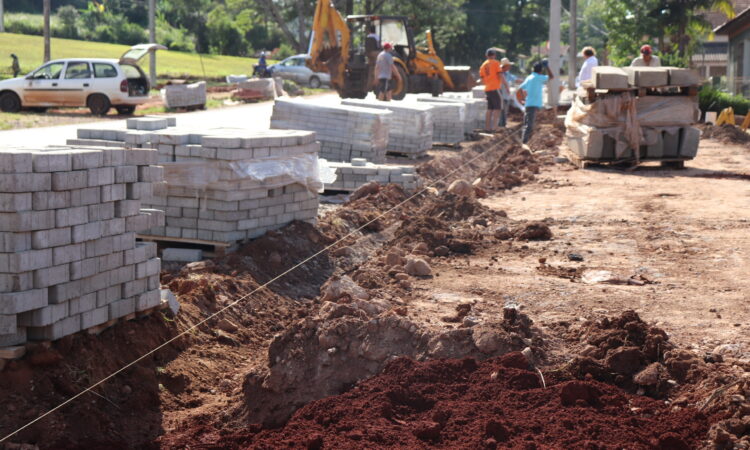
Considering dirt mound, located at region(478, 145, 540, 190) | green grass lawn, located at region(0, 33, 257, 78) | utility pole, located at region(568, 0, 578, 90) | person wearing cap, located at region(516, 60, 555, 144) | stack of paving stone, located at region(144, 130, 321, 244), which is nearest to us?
stack of paving stone, located at region(144, 130, 321, 244)

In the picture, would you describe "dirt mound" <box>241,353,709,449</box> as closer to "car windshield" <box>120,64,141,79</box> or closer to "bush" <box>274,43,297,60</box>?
"car windshield" <box>120,64,141,79</box>

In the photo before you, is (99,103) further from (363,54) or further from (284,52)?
(284,52)

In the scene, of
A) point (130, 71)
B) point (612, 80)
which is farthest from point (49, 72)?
point (612, 80)

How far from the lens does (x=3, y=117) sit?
23.1 m

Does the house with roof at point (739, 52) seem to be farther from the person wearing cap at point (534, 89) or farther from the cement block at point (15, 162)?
the cement block at point (15, 162)

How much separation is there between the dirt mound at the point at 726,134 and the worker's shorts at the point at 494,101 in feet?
17.6

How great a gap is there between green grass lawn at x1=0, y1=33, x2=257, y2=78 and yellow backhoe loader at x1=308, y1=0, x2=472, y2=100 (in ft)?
55.6

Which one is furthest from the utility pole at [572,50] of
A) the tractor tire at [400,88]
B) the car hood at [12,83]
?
the car hood at [12,83]

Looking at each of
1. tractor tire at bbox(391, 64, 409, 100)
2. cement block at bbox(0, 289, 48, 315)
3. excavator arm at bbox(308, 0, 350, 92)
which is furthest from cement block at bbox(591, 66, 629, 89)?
excavator arm at bbox(308, 0, 350, 92)

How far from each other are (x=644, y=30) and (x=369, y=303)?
105 ft

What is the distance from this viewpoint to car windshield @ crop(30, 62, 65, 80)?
2508cm

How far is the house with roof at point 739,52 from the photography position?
3331 cm

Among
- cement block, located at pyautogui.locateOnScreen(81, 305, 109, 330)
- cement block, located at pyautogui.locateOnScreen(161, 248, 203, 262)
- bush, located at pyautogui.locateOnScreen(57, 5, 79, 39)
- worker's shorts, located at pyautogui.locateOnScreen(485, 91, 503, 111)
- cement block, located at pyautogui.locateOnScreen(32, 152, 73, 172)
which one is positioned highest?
bush, located at pyautogui.locateOnScreen(57, 5, 79, 39)

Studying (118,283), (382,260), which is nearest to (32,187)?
(118,283)
